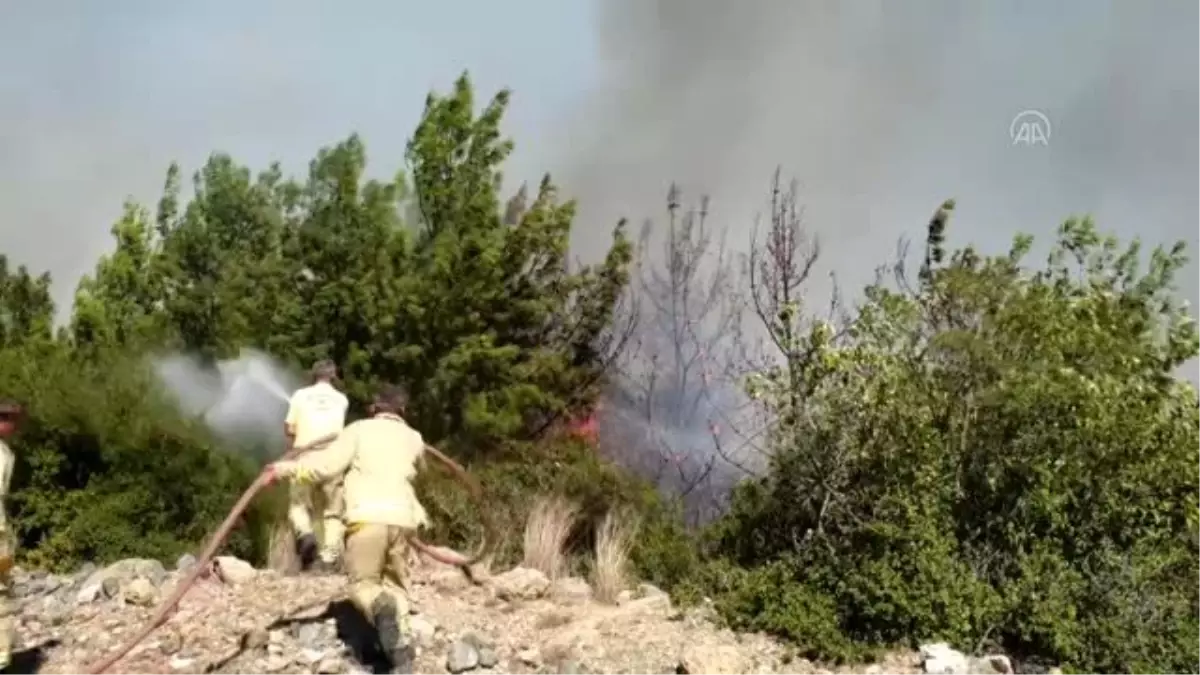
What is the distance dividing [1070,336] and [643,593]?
390 centimetres

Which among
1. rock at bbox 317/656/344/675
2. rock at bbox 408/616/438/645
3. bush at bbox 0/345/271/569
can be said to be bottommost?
rock at bbox 317/656/344/675

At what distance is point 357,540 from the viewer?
857 centimetres

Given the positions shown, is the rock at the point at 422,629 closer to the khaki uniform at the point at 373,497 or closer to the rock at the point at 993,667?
the khaki uniform at the point at 373,497

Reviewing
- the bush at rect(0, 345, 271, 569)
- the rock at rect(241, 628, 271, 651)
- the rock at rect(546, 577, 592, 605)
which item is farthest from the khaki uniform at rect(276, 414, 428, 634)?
the bush at rect(0, 345, 271, 569)

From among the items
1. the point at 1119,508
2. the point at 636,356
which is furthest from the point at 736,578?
the point at 636,356

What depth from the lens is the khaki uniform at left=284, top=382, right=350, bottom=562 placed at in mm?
10866

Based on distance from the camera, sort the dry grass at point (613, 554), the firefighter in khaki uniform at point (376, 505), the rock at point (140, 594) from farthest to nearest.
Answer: the dry grass at point (613, 554) < the rock at point (140, 594) < the firefighter in khaki uniform at point (376, 505)

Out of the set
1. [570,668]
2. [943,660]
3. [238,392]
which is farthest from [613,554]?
[238,392]

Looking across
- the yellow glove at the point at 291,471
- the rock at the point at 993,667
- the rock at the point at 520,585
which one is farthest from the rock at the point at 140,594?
the rock at the point at 993,667

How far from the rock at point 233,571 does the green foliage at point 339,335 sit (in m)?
1.57

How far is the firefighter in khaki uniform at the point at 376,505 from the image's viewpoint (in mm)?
8586

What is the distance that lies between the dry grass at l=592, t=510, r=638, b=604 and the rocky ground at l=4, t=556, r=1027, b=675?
0.12 metres

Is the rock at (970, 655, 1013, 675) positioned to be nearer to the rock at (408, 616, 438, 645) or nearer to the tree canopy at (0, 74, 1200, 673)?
the tree canopy at (0, 74, 1200, 673)

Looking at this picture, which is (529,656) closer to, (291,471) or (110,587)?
(291,471)
